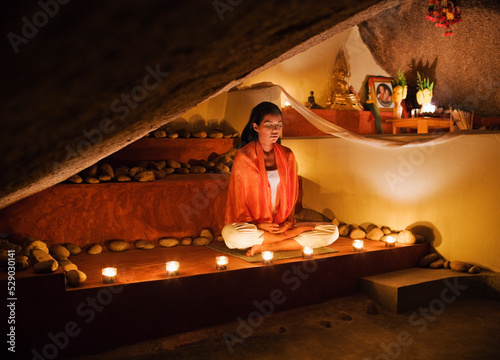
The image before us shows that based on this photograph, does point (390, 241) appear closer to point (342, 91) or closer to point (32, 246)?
point (32, 246)

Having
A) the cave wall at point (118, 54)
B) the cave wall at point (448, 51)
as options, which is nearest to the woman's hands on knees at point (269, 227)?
the cave wall at point (118, 54)

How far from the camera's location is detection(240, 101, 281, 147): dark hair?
4230 mm

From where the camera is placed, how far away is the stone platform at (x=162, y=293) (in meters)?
3.04

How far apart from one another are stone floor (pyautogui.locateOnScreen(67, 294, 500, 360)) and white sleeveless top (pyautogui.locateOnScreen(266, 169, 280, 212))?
1076mm

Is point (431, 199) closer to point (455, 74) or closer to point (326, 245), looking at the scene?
point (326, 245)

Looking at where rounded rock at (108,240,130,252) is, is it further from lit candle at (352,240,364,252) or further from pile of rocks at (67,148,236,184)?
lit candle at (352,240,364,252)

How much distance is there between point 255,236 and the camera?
408 cm

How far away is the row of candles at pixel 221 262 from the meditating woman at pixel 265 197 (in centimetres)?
23

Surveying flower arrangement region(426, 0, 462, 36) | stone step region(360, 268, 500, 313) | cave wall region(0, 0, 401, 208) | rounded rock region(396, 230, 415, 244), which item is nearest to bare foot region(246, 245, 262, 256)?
stone step region(360, 268, 500, 313)

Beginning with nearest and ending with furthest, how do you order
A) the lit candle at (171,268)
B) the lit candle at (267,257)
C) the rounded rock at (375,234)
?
the lit candle at (171,268) < the lit candle at (267,257) < the rounded rock at (375,234)

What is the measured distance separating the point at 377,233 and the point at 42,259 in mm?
3274


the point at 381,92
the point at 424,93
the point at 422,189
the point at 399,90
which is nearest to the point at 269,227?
the point at 422,189

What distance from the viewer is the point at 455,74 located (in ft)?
26.5

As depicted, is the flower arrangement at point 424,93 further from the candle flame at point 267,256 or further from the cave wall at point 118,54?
the cave wall at point 118,54
